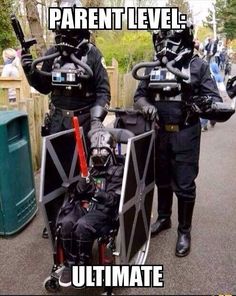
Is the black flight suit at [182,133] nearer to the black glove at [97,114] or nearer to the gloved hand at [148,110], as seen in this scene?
the gloved hand at [148,110]

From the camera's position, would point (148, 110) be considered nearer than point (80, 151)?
No

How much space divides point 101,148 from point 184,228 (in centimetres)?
121

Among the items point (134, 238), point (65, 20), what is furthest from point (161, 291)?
point (65, 20)

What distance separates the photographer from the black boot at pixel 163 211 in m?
3.90

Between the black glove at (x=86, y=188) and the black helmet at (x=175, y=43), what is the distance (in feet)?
3.79

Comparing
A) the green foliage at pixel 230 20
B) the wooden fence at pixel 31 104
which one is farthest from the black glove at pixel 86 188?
the green foliage at pixel 230 20

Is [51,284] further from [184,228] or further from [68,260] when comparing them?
[184,228]

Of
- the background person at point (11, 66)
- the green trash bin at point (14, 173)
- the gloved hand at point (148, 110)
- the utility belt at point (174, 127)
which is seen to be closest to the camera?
the gloved hand at point (148, 110)

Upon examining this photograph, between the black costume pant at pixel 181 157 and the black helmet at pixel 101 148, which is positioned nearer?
the black helmet at pixel 101 148

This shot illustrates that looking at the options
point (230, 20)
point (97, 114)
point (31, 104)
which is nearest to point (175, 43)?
point (97, 114)

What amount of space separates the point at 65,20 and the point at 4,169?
4.74 ft

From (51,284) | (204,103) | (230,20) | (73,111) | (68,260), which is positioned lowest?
(51,284)

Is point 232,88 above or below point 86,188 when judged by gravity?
above

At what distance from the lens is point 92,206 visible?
3006mm
